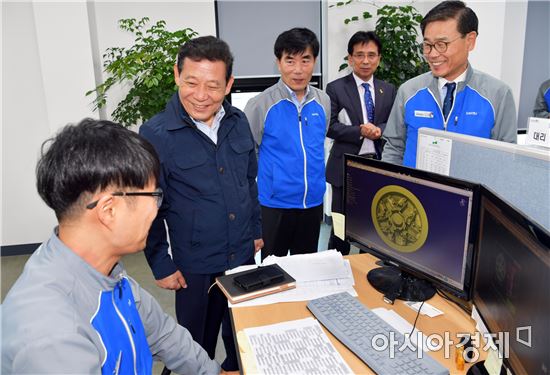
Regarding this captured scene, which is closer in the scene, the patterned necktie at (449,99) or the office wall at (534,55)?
the patterned necktie at (449,99)

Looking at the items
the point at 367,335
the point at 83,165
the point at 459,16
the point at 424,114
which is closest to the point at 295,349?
Result: the point at 367,335

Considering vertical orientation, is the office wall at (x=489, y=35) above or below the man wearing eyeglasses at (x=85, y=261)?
above

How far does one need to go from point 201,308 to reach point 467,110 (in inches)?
55.7

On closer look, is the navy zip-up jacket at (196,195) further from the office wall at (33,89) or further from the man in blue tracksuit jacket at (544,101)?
the man in blue tracksuit jacket at (544,101)

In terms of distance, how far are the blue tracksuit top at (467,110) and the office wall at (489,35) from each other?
185 cm

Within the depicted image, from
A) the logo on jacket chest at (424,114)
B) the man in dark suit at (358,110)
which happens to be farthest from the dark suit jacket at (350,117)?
the logo on jacket chest at (424,114)

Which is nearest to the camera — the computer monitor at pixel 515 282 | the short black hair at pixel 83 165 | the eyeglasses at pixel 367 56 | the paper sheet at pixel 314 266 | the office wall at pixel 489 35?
the computer monitor at pixel 515 282

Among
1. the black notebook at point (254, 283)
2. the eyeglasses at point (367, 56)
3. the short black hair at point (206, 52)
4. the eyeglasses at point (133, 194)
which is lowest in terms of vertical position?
the black notebook at point (254, 283)

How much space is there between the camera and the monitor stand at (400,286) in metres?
1.34

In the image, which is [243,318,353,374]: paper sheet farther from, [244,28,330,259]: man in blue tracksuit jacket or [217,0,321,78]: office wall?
[217,0,321,78]: office wall

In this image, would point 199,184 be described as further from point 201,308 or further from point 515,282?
point 515,282

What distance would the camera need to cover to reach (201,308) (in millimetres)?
1788

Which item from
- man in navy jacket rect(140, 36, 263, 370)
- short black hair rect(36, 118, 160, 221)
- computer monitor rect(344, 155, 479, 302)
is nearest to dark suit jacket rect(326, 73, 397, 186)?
man in navy jacket rect(140, 36, 263, 370)

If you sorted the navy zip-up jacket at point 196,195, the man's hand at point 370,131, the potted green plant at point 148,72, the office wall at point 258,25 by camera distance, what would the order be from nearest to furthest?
1. the navy zip-up jacket at point 196,195
2. the man's hand at point 370,131
3. the potted green plant at point 148,72
4. the office wall at point 258,25
